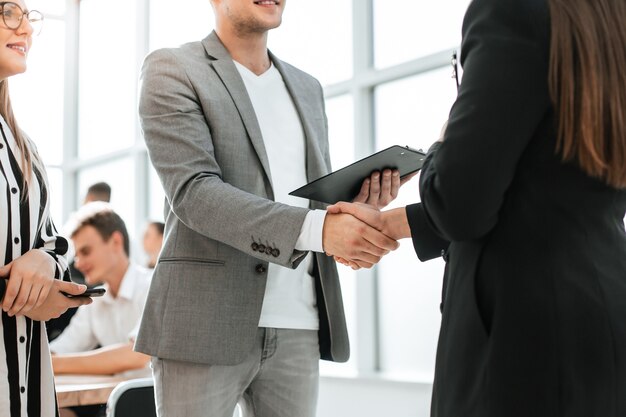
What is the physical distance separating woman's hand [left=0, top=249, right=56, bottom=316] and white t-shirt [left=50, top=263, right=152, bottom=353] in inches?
91.6

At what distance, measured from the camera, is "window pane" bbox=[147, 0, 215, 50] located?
23.6ft

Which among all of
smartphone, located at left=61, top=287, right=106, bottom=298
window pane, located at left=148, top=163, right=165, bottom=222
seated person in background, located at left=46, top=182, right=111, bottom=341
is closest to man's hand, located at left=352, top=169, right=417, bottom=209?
smartphone, located at left=61, top=287, right=106, bottom=298

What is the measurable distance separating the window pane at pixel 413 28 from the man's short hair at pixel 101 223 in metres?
2.09

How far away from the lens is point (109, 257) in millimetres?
4277

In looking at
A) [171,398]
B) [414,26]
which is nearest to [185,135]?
[171,398]

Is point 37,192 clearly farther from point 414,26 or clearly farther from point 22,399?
point 414,26

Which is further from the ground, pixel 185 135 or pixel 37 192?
pixel 185 135

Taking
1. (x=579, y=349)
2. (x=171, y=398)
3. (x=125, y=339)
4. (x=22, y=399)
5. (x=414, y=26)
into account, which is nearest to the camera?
(x=579, y=349)

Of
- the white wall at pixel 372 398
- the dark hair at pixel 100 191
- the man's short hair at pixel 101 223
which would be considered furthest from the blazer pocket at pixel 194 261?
the dark hair at pixel 100 191

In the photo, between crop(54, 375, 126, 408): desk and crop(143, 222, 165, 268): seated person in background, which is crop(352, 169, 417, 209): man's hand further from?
crop(143, 222, 165, 268): seated person in background

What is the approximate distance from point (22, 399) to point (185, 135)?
71 cm

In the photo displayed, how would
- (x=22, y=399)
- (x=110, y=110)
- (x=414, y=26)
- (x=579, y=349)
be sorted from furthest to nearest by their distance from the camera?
(x=110, y=110), (x=414, y=26), (x=22, y=399), (x=579, y=349)

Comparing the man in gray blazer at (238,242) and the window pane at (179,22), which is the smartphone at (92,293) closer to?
the man in gray blazer at (238,242)

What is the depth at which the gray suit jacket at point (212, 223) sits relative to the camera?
1.87 metres
